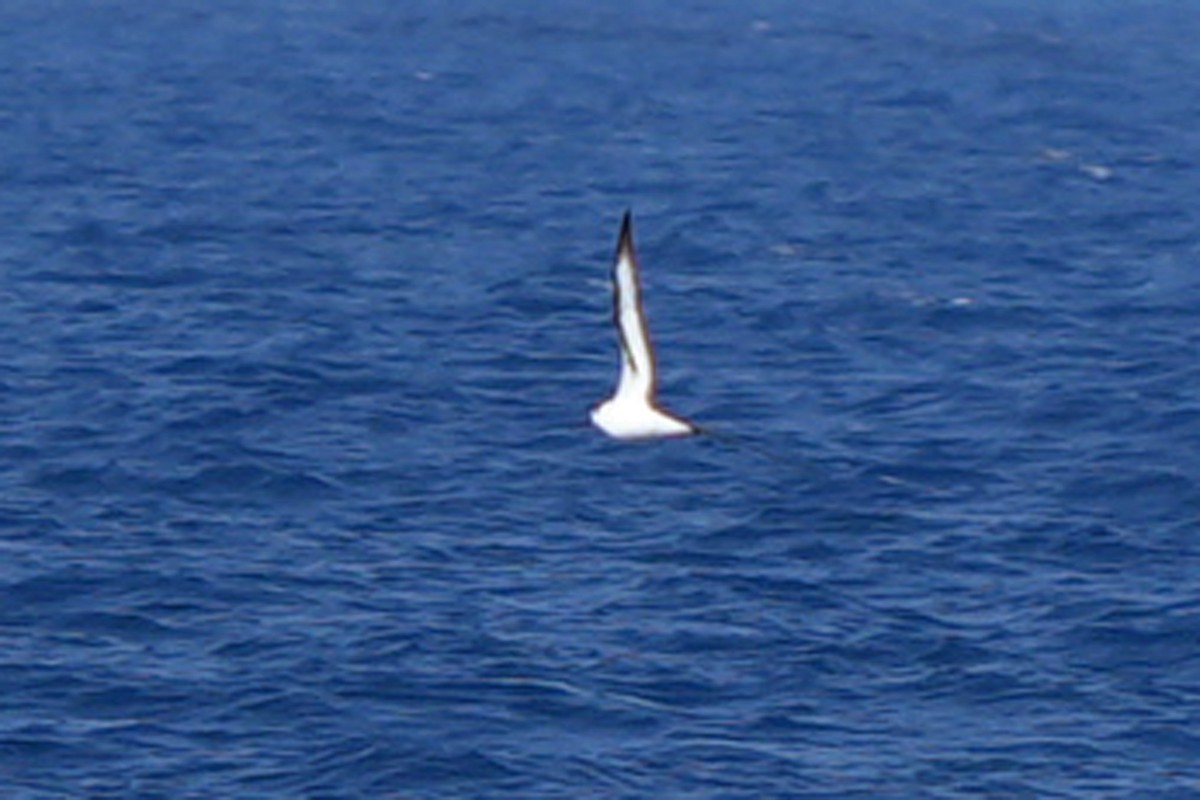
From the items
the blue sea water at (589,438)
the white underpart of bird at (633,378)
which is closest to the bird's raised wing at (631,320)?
the white underpart of bird at (633,378)

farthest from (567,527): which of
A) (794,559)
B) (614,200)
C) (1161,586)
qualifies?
(614,200)

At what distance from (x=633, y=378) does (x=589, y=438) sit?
A: 30.4m

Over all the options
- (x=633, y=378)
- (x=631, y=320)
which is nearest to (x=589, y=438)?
(x=633, y=378)

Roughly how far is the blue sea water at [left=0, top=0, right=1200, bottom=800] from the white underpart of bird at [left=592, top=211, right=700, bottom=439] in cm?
1057

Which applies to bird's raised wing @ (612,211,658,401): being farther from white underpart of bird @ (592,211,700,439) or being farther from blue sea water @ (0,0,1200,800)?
blue sea water @ (0,0,1200,800)

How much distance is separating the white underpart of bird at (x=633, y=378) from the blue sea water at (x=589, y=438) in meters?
10.6

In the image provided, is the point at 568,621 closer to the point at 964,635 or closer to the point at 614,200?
the point at 964,635

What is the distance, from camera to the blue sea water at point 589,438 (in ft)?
179

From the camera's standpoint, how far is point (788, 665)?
57562 mm

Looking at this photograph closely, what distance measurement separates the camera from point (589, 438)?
240 ft

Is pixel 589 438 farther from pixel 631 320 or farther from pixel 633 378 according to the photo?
pixel 631 320

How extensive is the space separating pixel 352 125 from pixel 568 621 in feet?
200

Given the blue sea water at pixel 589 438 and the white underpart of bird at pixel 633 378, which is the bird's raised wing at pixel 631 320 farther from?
the blue sea water at pixel 589 438

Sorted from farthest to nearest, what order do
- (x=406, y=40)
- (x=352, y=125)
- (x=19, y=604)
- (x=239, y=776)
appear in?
(x=406, y=40), (x=352, y=125), (x=19, y=604), (x=239, y=776)
